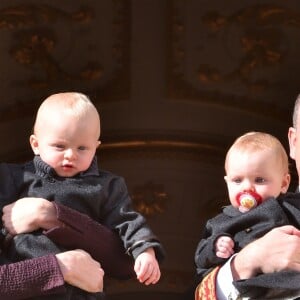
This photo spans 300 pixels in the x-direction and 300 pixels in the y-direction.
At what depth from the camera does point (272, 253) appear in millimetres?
2867

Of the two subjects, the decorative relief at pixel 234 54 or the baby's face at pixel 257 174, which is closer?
the baby's face at pixel 257 174

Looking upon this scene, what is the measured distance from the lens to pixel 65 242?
2926mm

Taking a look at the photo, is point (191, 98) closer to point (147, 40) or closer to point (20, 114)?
point (147, 40)

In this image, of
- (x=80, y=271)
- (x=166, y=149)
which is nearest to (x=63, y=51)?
(x=166, y=149)

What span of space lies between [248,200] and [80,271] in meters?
0.44

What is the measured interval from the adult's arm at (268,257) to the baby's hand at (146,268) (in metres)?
0.19

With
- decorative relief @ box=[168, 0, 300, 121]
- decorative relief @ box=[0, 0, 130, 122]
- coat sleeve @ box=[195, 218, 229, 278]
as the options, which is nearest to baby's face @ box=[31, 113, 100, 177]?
coat sleeve @ box=[195, 218, 229, 278]

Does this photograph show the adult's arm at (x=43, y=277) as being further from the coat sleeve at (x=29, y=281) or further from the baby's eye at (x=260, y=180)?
the baby's eye at (x=260, y=180)

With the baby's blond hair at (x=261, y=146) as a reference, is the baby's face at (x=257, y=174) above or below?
below

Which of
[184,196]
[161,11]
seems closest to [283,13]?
[161,11]

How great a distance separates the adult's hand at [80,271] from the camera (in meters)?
2.84

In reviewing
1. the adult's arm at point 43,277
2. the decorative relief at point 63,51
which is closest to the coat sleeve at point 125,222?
the adult's arm at point 43,277

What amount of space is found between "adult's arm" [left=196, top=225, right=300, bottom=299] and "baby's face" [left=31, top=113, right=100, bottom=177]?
0.44 meters

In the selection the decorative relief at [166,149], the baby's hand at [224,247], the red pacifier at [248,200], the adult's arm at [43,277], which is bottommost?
the decorative relief at [166,149]
